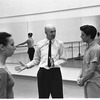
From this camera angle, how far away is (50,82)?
3943mm

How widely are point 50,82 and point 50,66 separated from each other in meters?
0.30

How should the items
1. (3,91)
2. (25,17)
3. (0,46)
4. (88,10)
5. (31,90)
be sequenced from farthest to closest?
(25,17) → (31,90) → (88,10) → (0,46) → (3,91)

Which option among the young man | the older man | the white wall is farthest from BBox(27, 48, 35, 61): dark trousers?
the young man

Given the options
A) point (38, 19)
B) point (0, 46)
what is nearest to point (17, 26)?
point (38, 19)

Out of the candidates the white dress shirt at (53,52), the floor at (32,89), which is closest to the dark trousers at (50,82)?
the white dress shirt at (53,52)

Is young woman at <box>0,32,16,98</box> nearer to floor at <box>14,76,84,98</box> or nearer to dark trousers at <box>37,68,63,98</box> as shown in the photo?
dark trousers at <box>37,68,63,98</box>

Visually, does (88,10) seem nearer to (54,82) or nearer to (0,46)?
(54,82)

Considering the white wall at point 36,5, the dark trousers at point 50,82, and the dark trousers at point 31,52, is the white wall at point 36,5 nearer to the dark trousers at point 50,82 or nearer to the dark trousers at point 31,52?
the dark trousers at point 31,52

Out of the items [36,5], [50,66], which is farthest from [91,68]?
[36,5]

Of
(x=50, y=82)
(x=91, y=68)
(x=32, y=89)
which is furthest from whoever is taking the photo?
(x=32, y=89)

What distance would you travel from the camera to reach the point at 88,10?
5.39 meters

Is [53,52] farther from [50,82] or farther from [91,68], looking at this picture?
[91,68]

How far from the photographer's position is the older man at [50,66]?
3.92 metres

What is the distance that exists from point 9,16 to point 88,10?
2.98 metres
